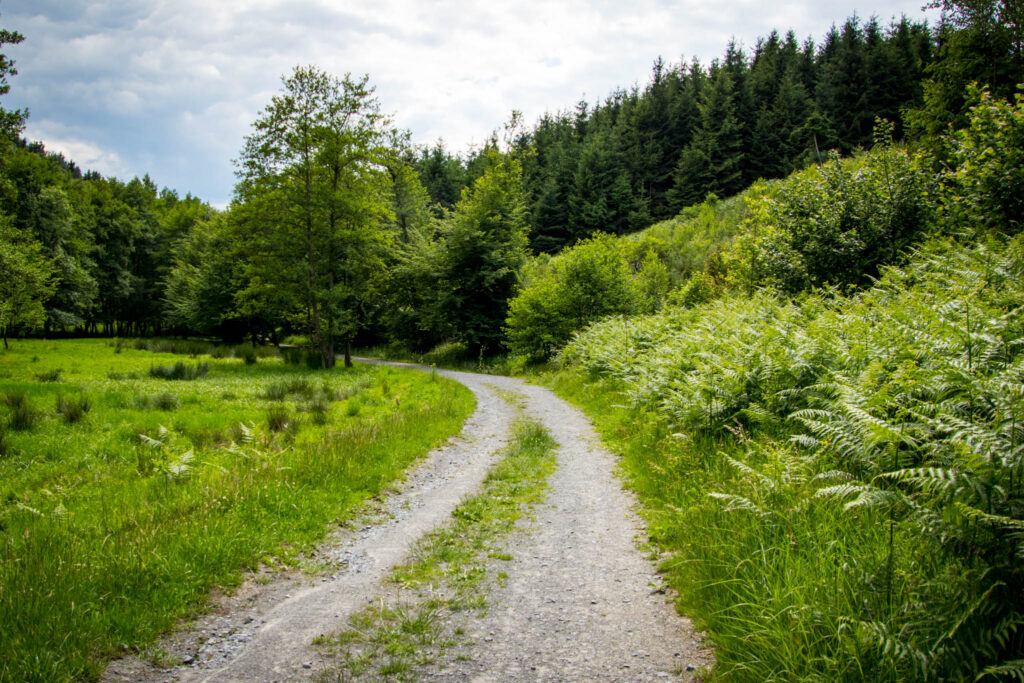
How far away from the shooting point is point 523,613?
4.14 m

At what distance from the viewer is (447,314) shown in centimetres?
3312

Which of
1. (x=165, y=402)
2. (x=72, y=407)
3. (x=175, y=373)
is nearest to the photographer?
(x=72, y=407)

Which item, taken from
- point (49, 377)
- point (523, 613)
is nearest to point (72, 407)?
point (49, 377)

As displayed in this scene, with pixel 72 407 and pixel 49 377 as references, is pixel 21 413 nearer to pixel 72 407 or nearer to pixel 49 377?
pixel 72 407

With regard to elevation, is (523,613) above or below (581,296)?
below

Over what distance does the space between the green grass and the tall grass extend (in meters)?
1.84

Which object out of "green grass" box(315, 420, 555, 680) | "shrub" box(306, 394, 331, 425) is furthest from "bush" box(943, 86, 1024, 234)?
"shrub" box(306, 394, 331, 425)

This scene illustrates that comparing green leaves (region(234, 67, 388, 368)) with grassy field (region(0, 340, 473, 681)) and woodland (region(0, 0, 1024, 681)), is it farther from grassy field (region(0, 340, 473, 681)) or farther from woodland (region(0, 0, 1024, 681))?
grassy field (region(0, 340, 473, 681))

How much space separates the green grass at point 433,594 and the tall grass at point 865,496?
6.03 ft

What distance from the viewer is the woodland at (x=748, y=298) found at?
2.96m

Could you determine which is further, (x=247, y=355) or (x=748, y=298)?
(x=247, y=355)

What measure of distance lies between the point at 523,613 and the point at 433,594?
2.91 ft

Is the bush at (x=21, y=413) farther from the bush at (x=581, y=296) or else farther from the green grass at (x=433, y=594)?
the bush at (x=581, y=296)

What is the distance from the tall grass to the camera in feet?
8.42
